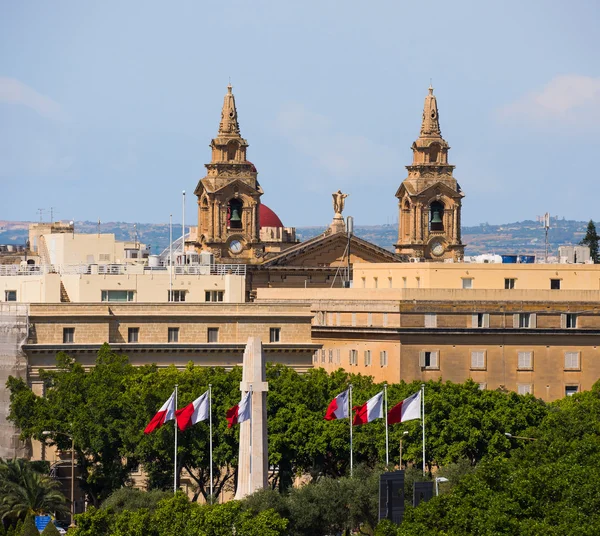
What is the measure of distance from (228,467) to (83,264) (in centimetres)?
4071

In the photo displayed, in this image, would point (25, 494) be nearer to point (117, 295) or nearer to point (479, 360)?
point (117, 295)

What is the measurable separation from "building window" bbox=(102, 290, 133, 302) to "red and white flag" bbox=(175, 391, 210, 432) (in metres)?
32.4

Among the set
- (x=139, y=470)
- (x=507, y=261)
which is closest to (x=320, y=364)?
(x=139, y=470)

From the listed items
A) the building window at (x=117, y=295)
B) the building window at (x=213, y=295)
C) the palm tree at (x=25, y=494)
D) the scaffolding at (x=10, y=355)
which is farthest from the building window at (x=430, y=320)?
the palm tree at (x=25, y=494)

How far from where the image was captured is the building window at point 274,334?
15362 centimetres

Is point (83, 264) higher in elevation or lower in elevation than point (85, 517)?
higher

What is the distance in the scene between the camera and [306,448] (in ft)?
436

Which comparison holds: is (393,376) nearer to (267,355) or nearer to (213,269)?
(267,355)

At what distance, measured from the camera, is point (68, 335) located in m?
149

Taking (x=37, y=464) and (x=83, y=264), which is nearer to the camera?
(x=37, y=464)

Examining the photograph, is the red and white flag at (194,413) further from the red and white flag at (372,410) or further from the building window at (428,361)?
the building window at (428,361)

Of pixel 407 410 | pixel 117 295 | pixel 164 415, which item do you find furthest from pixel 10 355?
pixel 407 410

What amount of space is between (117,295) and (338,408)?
3516 cm

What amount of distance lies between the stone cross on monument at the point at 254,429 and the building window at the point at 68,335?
32760mm
